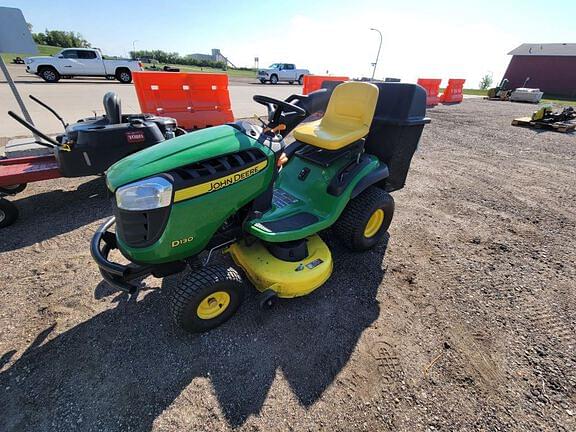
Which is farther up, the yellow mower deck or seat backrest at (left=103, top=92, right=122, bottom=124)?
seat backrest at (left=103, top=92, right=122, bottom=124)

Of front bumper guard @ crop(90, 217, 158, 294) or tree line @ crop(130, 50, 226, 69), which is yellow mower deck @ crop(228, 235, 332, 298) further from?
tree line @ crop(130, 50, 226, 69)

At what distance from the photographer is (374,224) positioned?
2938 mm

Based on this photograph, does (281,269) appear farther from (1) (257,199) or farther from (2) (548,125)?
(2) (548,125)

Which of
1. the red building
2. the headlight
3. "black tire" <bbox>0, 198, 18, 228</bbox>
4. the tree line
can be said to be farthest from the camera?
the tree line

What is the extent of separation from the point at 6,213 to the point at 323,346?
137 inches

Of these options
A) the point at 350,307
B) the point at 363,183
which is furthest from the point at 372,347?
the point at 363,183

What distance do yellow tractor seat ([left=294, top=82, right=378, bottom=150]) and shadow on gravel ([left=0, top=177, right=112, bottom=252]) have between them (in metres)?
2.64

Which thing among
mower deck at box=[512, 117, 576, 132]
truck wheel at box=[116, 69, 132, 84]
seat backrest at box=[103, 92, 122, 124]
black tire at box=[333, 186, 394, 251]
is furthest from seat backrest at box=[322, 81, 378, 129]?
truck wheel at box=[116, 69, 132, 84]

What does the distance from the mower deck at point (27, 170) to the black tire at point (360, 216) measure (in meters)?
3.32

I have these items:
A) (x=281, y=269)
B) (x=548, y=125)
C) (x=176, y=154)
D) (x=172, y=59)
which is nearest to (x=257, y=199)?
(x=281, y=269)

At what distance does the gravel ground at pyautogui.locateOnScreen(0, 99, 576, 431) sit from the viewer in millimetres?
1590

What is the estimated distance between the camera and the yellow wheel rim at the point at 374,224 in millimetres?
2830

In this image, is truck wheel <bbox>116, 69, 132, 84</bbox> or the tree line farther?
the tree line

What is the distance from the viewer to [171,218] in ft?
5.35
